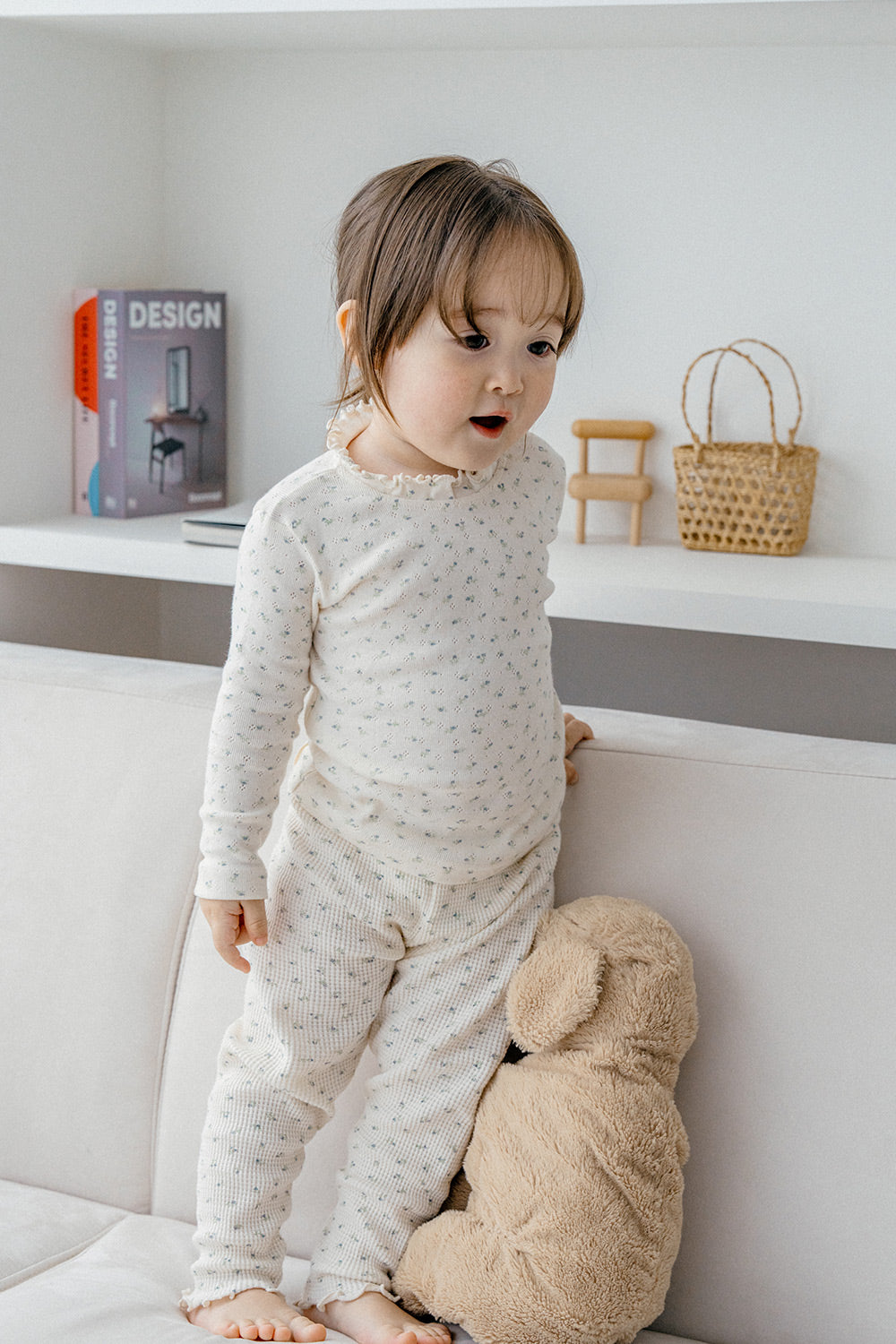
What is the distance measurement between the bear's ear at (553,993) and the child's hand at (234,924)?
0.19 m

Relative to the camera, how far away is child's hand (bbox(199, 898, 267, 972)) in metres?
1.00

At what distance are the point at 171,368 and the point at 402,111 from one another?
0.40 meters

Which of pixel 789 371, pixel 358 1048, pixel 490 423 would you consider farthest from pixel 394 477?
pixel 789 371

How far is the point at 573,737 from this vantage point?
1144mm

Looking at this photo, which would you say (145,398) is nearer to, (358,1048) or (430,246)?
(430,246)

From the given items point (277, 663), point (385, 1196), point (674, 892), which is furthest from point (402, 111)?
point (385, 1196)

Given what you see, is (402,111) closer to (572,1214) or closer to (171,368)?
(171,368)

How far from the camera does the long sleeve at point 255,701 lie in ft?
3.20

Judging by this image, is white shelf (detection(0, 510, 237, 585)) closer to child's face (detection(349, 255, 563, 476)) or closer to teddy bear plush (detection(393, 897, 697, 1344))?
child's face (detection(349, 255, 563, 476))

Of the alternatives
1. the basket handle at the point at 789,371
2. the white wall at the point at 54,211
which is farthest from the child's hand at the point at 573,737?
the white wall at the point at 54,211

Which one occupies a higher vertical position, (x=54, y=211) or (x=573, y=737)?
(x=54, y=211)

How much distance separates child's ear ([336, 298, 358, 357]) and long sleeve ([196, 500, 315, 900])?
130 mm

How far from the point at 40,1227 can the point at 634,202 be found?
117cm

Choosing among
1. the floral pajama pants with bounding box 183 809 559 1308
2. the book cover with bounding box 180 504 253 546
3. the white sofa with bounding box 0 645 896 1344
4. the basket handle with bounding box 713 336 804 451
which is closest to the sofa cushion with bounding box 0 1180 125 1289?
the white sofa with bounding box 0 645 896 1344
